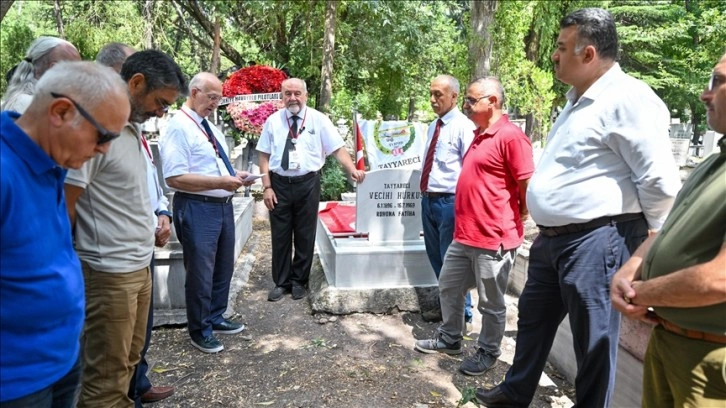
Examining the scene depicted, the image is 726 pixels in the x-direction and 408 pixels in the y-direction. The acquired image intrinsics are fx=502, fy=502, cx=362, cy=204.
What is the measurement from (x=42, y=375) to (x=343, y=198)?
6.24m

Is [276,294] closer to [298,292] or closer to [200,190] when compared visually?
[298,292]

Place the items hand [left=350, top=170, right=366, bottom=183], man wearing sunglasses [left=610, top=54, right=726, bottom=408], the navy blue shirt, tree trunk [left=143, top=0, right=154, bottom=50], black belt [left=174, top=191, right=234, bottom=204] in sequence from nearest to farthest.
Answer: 1. the navy blue shirt
2. man wearing sunglasses [left=610, top=54, right=726, bottom=408]
3. black belt [left=174, top=191, right=234, bottom=204]
4. hand [left=350, top=170, right=366, bottom=183]
5. tree trunk [left=143, top=0, right=154, bottom=50]

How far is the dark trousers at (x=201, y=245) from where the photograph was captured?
3.48m

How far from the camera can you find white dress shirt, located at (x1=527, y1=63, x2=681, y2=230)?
7.02 ft

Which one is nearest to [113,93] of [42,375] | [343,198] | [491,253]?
[42,375]

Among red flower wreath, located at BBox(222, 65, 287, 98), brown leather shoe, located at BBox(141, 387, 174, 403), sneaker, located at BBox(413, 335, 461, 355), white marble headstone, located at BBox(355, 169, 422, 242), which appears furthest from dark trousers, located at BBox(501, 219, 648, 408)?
red flower wreath, located at BBox(222, 65, 287, 98)

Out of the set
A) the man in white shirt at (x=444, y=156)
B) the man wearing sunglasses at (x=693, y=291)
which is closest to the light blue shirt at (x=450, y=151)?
the man in white shirt at (x=444, y=156)

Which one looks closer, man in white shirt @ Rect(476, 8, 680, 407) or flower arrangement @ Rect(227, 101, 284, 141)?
man in white shirt @ Rect(476, 8, 680, 407)

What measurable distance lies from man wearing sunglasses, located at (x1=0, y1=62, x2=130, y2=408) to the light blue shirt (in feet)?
9.21

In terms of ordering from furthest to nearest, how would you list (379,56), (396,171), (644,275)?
(379,56), (396,171), (644,275)

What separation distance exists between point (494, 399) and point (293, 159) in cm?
260

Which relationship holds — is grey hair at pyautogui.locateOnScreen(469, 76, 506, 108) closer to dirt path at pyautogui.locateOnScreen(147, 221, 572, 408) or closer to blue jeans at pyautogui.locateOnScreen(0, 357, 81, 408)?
dirt path at pyautogui.locateOnScreen(147, 221, 572, 408)

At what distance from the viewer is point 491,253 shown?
10.5 feet

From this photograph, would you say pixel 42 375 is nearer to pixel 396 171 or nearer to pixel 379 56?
pixel 396 171
